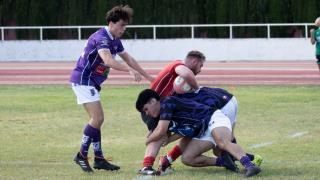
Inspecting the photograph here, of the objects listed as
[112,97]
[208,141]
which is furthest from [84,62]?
[112,97]

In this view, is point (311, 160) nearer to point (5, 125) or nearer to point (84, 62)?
point (84, 62)

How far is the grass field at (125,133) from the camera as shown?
10.8 m

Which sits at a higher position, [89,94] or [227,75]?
[89,94]

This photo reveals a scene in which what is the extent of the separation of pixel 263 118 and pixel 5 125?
15.7 ft

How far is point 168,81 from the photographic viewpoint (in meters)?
11.0

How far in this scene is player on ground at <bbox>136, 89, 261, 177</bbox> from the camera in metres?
10.4

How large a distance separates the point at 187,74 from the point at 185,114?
0.46 m

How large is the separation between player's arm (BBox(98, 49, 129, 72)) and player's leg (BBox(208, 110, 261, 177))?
120 centimetres

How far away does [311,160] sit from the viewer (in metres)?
11.5

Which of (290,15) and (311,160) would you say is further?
(290,15)

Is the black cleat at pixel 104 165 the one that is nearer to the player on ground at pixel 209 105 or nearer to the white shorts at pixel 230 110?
the player on ground at pixel 209 105

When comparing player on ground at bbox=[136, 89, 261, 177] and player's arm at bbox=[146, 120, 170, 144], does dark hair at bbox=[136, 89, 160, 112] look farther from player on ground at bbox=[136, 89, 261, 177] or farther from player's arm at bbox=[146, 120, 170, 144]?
player's arm at bbox=[146, 120, 170, 144]

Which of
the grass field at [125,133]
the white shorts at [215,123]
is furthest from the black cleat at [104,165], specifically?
the white shorts at [215,123]

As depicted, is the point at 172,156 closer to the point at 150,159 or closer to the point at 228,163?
the point at 150,159
